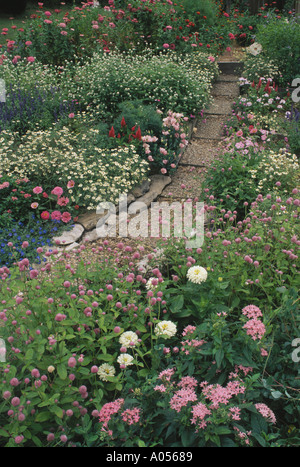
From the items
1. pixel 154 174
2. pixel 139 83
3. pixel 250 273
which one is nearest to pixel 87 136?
pixel 154 174

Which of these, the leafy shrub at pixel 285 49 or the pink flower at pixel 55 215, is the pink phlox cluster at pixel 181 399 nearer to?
the pink flower at pixel 55 215

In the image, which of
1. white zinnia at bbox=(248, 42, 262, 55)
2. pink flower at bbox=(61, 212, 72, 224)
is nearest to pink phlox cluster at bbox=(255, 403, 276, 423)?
pink flower at bbox=(61, 212, 72, 224)

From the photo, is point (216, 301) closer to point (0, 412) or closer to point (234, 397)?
point (234, 397)

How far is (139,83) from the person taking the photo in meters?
5.89

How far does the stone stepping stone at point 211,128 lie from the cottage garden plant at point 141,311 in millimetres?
1018

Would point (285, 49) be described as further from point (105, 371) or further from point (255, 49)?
point (105, 371)

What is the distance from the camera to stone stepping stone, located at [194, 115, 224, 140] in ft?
20.1

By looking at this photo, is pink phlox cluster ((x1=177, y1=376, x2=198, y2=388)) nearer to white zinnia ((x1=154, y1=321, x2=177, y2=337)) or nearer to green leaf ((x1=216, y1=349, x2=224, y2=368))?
green leaf ((x1=216, y1=349, x2=224, y2=368))

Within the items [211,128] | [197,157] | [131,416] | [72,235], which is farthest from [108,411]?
[211,128]

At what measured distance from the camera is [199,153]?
5.71 metres

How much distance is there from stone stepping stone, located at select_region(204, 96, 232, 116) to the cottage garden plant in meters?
1.76

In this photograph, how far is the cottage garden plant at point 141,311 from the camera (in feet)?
6.13

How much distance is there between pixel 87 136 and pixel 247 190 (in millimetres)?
2051

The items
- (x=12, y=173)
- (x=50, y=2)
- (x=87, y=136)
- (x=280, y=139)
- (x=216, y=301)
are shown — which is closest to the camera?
(x=216, y=301)
